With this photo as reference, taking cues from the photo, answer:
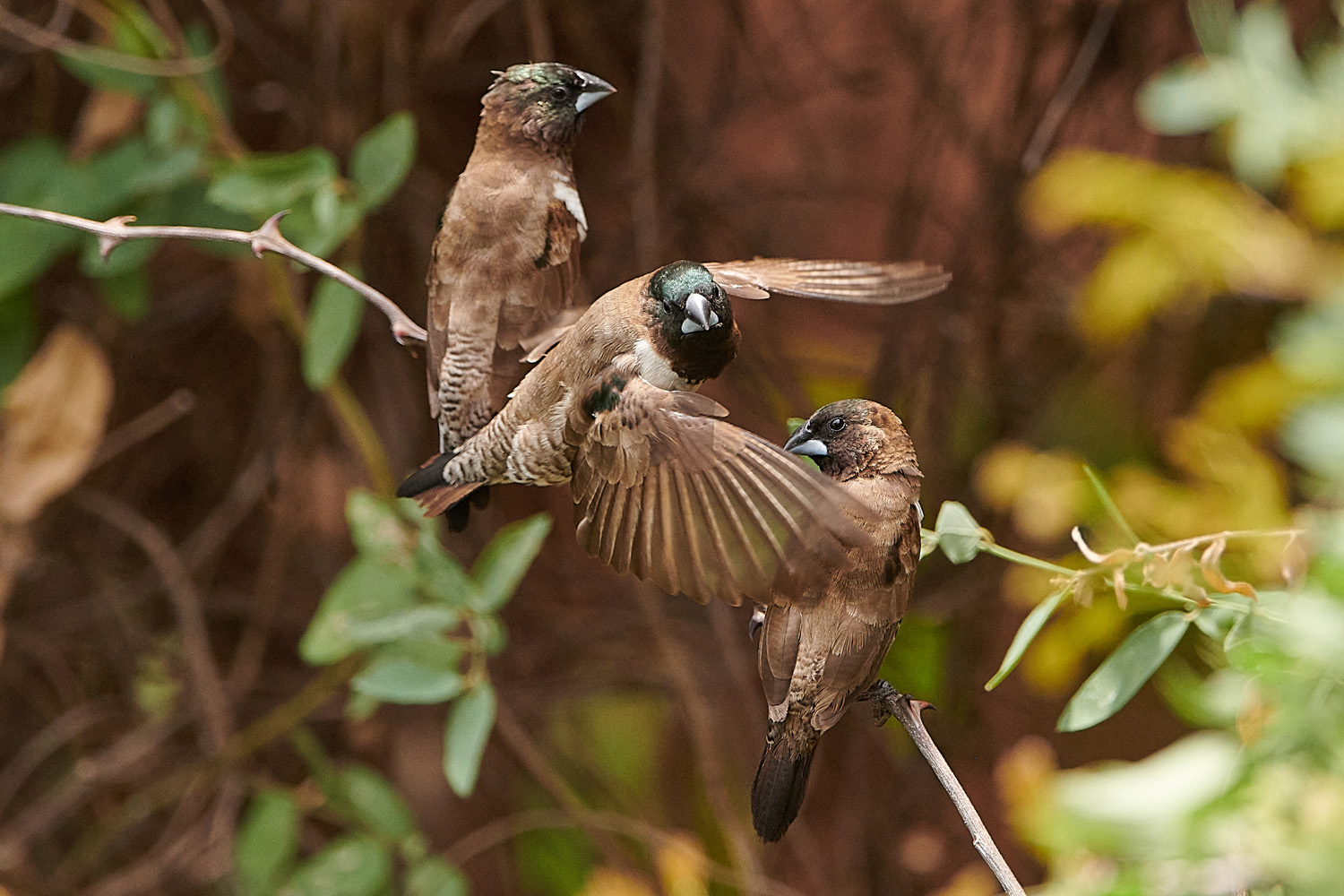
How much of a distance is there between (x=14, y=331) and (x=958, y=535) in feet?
5.88

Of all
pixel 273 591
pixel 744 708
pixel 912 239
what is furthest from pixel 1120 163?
pixel 273 591

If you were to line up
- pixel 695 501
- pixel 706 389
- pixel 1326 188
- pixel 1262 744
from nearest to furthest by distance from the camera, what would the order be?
1. pixel 1262 744
2. pixel 695 501
3. pixel 1326 188
4. pixel 706 389

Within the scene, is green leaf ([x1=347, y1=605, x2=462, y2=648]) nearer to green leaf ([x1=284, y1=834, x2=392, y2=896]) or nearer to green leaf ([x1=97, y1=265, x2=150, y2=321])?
green leaf ([x1=284, y1=834, x2=392, y2=896])

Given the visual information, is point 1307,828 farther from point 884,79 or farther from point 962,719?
point 884,79

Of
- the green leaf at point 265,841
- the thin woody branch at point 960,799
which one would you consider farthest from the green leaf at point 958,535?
the green leaf at point 265,841

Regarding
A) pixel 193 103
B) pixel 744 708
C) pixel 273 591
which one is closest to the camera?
pixel 193 103

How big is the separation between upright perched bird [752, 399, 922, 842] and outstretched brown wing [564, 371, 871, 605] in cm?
6

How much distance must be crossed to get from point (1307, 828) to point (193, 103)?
1986mm

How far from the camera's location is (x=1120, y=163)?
2.13 m

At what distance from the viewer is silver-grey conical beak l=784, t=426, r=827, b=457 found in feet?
3.82

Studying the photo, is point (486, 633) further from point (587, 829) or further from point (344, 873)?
point (587, 829)

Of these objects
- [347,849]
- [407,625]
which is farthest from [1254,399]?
[347,849]

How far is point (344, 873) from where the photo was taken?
6.31ft

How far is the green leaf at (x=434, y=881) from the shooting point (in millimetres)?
1959
